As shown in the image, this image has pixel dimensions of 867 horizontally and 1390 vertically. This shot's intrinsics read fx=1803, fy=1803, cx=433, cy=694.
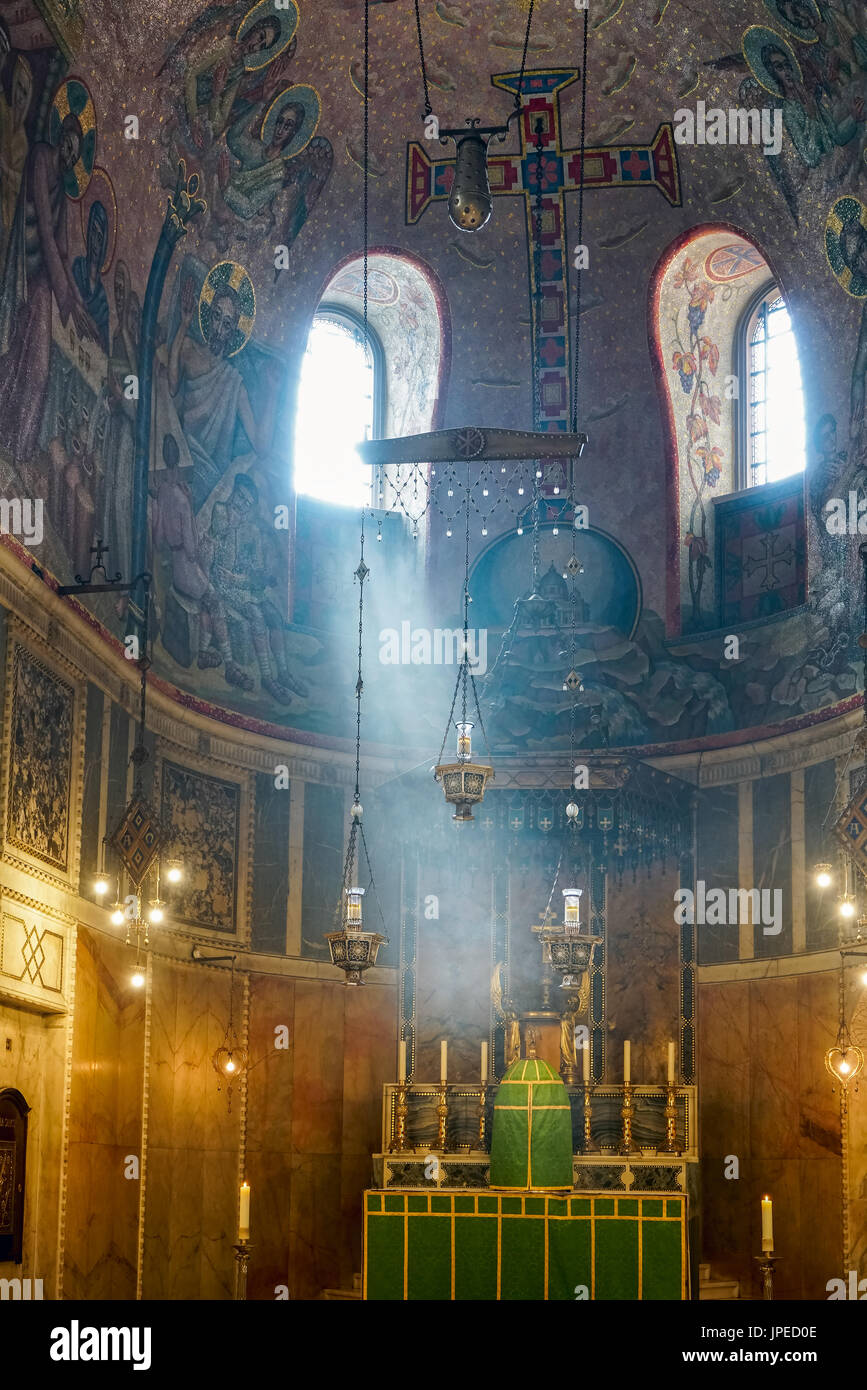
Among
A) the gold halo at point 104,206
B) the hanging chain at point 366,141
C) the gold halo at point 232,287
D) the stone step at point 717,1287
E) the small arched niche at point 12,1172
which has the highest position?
the hanging chain at point 366,141

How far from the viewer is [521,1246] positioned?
15727 millimetres

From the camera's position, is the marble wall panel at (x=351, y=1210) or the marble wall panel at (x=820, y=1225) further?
the marble wall panel at (x=351, y=1210)

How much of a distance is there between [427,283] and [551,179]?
1.96 metres

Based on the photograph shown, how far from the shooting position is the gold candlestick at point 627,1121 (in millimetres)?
17219

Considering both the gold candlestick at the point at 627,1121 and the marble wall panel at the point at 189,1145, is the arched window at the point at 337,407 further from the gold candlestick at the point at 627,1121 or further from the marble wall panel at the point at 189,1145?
the gold candlestick at the point at 627,1121

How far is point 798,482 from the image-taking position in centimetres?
2005

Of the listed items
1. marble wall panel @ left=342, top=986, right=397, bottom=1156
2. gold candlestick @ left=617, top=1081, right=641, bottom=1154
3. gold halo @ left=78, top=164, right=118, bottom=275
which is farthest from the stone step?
gold halo @ left=78, top=164, right=118, bottom=275

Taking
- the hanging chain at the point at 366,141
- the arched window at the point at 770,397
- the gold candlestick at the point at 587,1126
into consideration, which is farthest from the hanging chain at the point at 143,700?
the arched window at the point at 770,397

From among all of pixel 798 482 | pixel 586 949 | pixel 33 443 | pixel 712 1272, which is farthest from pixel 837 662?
pixel 33 443

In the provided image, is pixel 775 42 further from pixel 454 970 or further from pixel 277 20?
pixel 454 970

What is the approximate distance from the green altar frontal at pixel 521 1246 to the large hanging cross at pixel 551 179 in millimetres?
9287

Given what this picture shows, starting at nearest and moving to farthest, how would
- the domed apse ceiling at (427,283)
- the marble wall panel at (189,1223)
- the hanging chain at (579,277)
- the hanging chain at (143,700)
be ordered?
the hanging chain at (143,700) < the domed apse ceiling at (427,283) < the marble wall panel at (189,1223) < the hanging chain at (579,277)

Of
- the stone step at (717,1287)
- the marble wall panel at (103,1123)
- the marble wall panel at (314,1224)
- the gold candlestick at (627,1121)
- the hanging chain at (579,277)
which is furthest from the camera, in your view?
the hanging chain at (579,277)

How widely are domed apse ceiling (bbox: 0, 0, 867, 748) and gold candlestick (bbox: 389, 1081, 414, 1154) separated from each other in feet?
14.3
